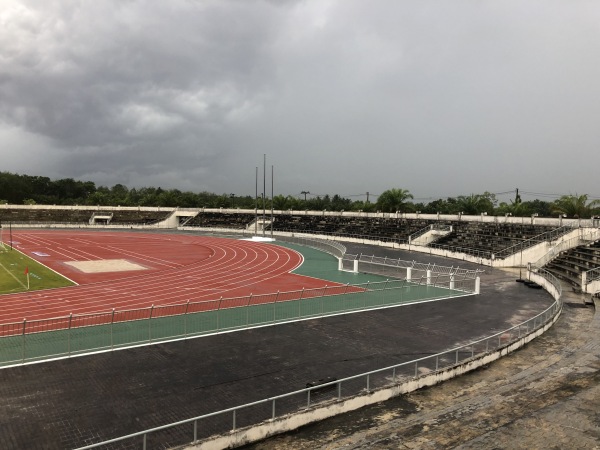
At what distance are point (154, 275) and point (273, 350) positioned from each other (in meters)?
18.9

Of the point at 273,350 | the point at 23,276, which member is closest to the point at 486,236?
the point at 273,350

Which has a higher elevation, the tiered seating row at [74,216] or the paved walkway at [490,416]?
the tiered seating row at [74,216]

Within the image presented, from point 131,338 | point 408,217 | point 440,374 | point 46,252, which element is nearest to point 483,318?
point 440,374

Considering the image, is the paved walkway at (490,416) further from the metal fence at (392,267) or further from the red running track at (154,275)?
the metal fence at (392,267)

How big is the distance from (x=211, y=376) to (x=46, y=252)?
39.5m

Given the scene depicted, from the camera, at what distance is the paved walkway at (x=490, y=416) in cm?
1001

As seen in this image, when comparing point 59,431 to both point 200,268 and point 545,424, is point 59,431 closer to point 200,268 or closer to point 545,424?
point 545,424

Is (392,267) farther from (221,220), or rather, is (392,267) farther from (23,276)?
(221,220)

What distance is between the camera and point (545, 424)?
35.7ft

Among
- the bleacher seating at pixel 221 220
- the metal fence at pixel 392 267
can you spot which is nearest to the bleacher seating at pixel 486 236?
the metal fence at pixel 392 267

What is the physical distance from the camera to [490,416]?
445 inches

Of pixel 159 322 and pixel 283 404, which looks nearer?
pixel 283 404

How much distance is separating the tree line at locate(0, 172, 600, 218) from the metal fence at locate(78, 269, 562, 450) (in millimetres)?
42760

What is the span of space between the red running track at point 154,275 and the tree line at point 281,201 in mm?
21272
